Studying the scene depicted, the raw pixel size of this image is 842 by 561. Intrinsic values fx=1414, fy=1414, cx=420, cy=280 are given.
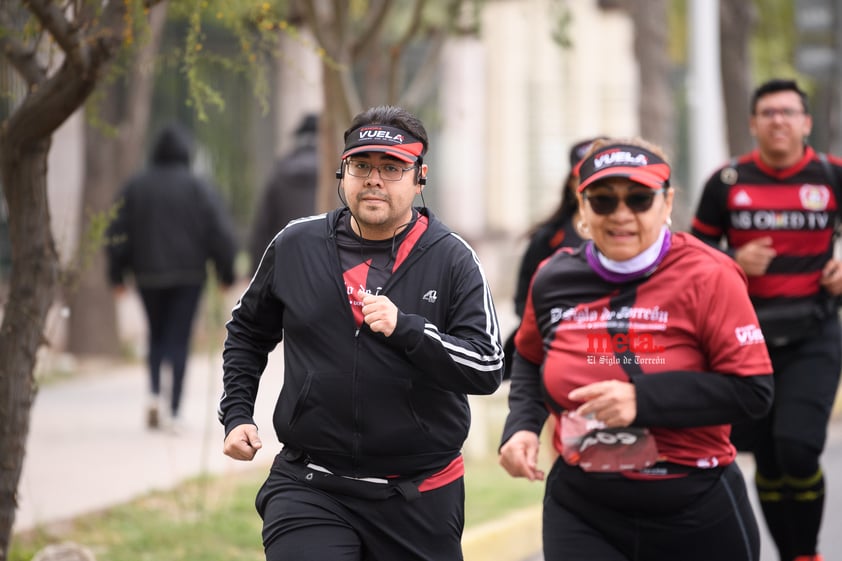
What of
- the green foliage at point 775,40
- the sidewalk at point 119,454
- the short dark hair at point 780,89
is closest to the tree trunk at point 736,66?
the sidewalk at point 119,454

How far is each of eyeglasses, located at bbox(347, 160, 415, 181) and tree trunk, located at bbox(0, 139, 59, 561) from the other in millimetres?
1874

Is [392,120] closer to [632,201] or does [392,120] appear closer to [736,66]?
[632,201]

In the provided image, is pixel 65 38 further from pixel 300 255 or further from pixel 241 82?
pixel 241 82

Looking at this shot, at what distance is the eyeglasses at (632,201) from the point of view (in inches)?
158

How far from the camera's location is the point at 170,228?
413 inches

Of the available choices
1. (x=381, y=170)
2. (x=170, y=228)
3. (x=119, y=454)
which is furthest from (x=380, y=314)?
(x=170, y=228)

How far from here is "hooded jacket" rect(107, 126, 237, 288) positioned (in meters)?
10.4

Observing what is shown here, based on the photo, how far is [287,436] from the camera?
397 centimetres

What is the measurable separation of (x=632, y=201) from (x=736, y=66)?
1202 centimetres

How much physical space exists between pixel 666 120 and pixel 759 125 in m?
5.57

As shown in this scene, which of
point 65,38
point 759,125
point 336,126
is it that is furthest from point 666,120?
point 65,38

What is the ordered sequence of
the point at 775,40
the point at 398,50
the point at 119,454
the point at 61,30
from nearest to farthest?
the point at 61,30, the point at 398,50, the point at 119,454, the point at 775,40

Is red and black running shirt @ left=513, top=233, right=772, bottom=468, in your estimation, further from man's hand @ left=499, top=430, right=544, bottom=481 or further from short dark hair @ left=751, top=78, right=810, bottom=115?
short dark hair @ left=751, top=78, right=810, bottom=115

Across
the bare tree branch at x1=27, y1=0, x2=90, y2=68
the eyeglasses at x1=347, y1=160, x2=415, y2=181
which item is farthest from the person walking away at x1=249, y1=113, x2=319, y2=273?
the eyeglasses at x1=347, y1=160, x2=415, y2=181
